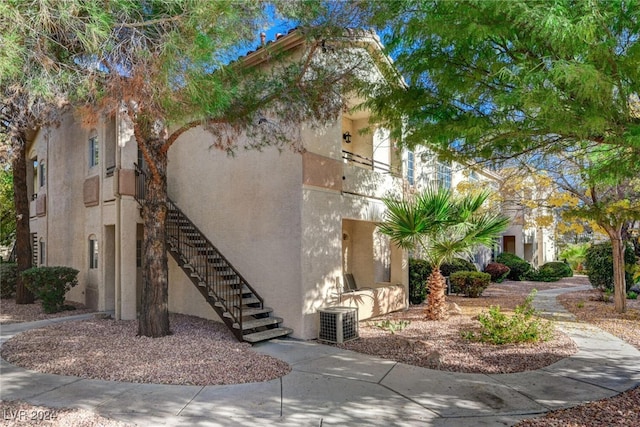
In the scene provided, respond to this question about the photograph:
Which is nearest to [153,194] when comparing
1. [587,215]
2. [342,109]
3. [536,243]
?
[342,109]

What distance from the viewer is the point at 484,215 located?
11.4 metres

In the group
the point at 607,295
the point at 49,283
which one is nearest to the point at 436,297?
the point at 607,295

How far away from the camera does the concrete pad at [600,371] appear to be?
21.4ft

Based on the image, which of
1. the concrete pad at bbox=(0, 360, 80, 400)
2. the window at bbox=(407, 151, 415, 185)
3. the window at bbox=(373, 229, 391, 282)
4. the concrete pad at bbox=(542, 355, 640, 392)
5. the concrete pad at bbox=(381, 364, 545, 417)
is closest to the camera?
the concrete pad at bbox=(381, 364, 545, 417)

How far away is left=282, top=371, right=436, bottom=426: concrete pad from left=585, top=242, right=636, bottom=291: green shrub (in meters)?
12.9

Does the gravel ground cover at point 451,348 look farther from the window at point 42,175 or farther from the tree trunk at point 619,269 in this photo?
the window at point 42,175

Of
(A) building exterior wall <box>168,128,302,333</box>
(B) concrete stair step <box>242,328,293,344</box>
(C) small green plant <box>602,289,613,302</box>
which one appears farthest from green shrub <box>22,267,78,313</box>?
(C) small green plant <box>602,289,613,302</box>

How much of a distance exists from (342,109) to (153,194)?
178 inches

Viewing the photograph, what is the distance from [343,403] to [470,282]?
1219 cm

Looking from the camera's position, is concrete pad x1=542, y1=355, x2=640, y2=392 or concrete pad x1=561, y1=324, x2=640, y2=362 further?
concrete pad x1=561, y1=324, x2=640, y2=362

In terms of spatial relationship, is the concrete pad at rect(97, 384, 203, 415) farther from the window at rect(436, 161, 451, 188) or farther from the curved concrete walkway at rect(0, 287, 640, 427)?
the window at rect(436, 161, 451, 188)

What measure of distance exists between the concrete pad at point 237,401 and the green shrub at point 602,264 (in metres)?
14.0

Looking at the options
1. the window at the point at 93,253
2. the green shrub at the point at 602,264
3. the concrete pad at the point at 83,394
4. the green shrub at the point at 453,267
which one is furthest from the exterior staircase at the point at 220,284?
the green shrub at the point at 602,264

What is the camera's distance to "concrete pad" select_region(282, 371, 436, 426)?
5324 millimetres
